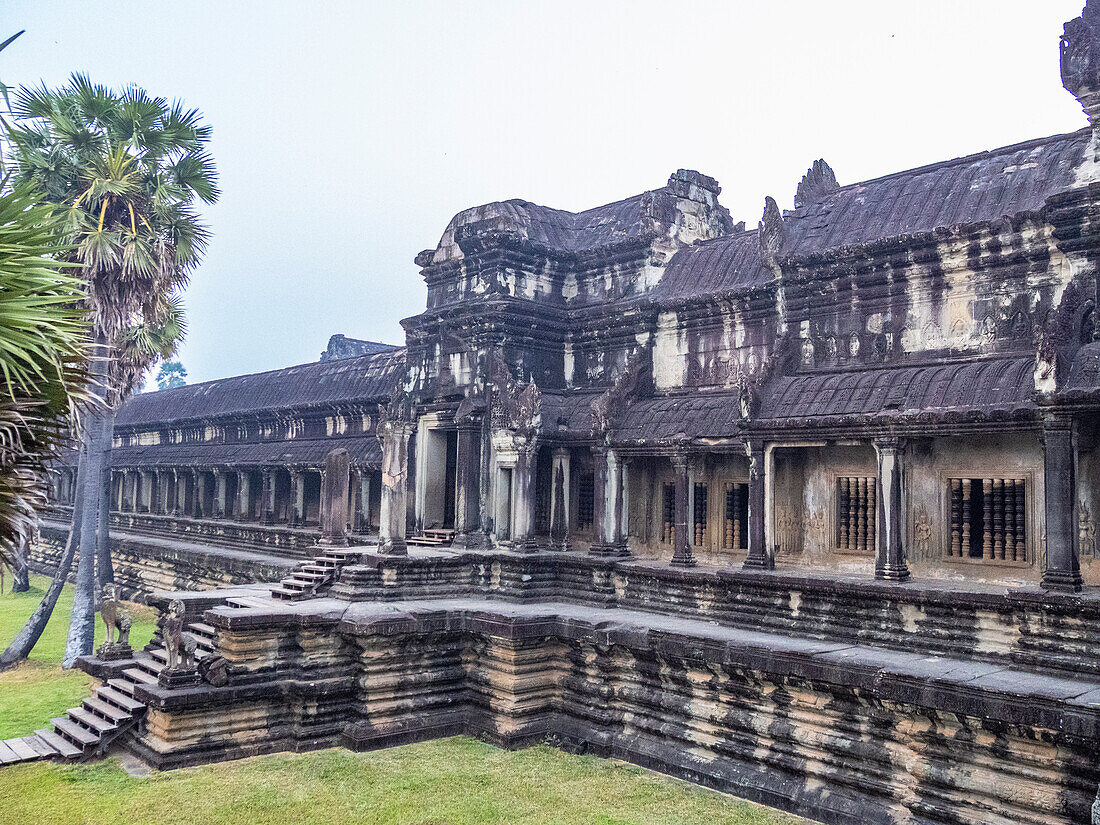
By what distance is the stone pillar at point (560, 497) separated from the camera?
1661cm

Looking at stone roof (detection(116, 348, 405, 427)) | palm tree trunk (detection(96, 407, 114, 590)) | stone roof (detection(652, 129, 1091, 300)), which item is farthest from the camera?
stone roof (detection(116, 348, 405, 427))

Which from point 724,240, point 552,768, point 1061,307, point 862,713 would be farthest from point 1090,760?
point 724,240

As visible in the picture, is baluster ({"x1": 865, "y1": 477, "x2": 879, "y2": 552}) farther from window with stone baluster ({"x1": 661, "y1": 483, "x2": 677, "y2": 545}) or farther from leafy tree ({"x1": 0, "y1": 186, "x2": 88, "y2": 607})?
leafy tree ({"x1": 0, "y1": 186, "x2": 88, "y2": 607})

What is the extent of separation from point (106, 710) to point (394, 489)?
5.48m

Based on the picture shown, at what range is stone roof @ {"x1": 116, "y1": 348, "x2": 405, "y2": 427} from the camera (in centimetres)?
2439

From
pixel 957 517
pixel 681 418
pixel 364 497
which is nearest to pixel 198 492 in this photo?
pixel 364 497

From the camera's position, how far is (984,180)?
12484 mm

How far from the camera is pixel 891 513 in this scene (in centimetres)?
1136

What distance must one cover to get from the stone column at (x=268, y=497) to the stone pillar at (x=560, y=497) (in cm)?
1238

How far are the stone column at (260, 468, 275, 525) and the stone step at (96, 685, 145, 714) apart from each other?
13020 millimetres

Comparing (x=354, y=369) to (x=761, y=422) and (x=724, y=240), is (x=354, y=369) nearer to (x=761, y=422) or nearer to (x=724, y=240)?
(x=724, y=240)

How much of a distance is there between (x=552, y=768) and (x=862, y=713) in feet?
13.0

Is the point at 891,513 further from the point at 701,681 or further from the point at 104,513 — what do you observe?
the point at 104,513

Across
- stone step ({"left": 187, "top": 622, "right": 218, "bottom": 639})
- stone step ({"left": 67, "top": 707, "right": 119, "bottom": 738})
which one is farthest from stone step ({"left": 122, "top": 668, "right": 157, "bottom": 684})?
stone step ({"left": 187, "top": 622, "right": 218, "bottom": 639})
